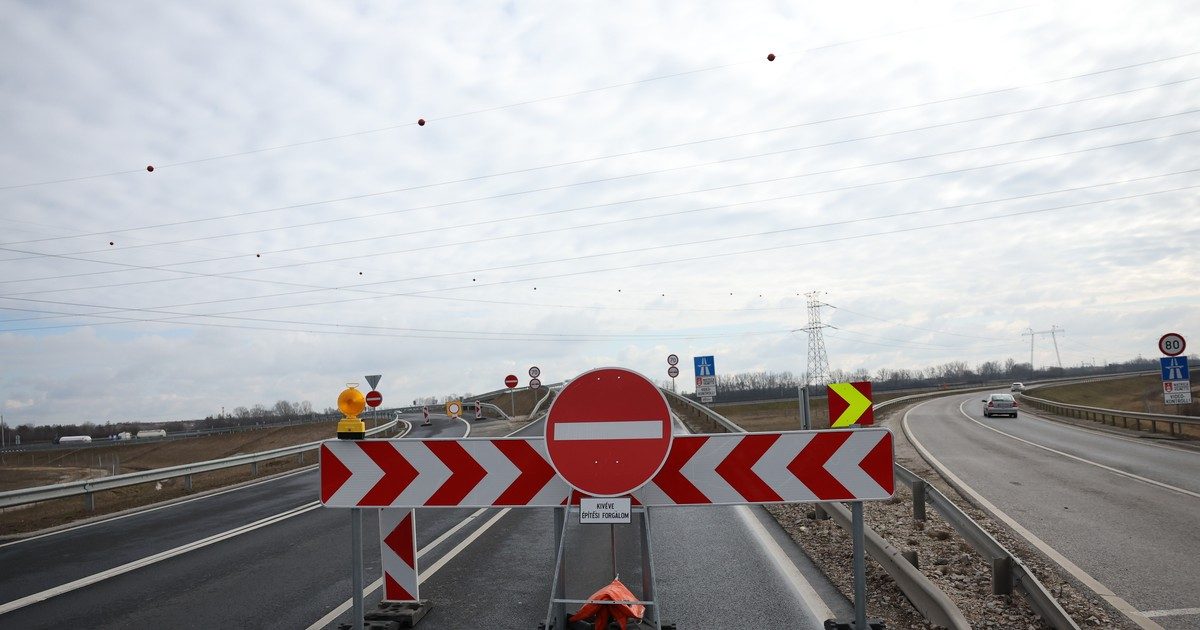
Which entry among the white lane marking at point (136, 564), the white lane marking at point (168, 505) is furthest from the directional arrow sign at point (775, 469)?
the white lane marking at point (168, 505)

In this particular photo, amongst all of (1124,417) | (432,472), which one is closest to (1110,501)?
(432,472)

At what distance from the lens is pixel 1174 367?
22.5 meters

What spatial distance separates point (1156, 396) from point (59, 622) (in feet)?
236

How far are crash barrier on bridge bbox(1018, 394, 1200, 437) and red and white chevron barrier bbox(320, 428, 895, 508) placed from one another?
25.8m

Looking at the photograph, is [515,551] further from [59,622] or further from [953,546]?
[953,546]

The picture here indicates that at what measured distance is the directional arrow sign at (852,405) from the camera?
31.5ft

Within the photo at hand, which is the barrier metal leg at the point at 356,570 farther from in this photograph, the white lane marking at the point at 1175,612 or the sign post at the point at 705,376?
the sign post at the point at 705,376

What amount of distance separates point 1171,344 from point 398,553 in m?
25.0

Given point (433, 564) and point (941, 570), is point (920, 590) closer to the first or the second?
point (941, 570)

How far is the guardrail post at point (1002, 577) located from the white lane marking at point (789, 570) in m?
1.40

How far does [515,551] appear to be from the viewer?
9023mm

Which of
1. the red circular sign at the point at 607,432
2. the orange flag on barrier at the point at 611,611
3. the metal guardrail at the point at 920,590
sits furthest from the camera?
the orange flag on barrier at the point at 611,611

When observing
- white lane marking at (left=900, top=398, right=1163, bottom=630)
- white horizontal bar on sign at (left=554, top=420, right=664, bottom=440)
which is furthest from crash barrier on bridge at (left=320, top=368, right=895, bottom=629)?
white lane marking at (left=900, top=398, right=1163, bottom=630)

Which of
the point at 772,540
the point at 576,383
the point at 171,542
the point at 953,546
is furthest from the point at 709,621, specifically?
the point at 171,542
